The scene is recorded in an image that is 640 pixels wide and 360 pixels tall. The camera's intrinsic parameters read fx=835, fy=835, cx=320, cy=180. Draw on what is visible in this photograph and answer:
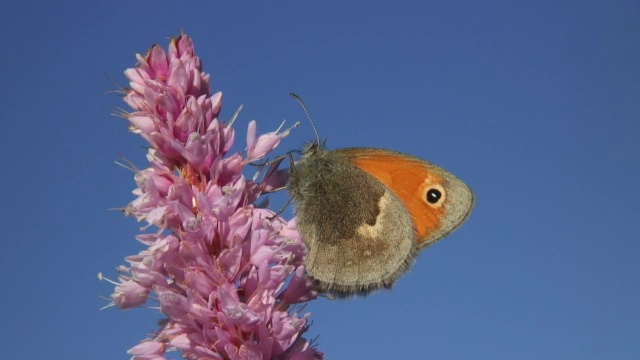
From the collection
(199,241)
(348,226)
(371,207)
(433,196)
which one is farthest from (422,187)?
(199,241)

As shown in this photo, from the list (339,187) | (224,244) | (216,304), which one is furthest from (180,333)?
(339,187)

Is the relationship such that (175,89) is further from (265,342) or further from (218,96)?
(265,342)

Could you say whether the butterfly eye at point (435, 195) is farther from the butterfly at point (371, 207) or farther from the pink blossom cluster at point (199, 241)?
the pink blossom cluster at point (199, 241)

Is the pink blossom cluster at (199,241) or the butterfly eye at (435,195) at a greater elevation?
the butterfly eye at (435,195)

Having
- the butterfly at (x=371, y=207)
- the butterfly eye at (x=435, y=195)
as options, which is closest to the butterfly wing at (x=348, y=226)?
the butterfly at (x=371, y=207)

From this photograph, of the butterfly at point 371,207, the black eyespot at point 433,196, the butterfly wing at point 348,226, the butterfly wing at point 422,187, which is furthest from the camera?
the black eyespot at point 433,196

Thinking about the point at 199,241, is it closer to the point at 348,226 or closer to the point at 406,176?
the point at 348,226

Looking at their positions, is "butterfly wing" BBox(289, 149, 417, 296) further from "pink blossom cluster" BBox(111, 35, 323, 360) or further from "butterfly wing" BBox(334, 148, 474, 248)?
"pink blossom cluster" BBox(111, 35, 323, 360)
